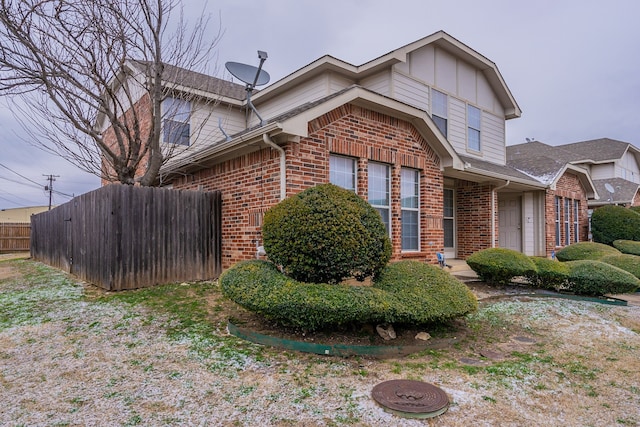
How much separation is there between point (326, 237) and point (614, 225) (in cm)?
1532

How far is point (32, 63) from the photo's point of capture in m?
7.30

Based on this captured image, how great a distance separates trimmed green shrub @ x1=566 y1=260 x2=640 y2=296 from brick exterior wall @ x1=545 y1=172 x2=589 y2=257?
6316 millimetres

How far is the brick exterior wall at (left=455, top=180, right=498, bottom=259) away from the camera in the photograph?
12070mm

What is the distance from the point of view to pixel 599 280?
7301 mm

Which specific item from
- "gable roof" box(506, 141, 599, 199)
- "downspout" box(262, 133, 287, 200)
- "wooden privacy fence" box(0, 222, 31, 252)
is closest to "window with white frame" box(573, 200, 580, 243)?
"gable roof" box(506, 141, 599, 199)

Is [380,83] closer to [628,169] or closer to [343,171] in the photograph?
[343,171]

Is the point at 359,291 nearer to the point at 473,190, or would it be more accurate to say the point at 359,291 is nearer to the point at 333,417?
the point at 333,417

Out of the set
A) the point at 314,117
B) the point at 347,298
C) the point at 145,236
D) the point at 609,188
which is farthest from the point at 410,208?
the point at 609,188

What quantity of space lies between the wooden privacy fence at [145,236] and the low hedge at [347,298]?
2852mm

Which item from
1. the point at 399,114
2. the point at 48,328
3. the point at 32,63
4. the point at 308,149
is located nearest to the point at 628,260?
the point at 399,114

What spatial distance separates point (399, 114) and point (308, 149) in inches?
109

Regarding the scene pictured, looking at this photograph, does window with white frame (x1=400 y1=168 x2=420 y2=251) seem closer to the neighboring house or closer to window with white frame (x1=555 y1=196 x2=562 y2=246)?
window with white frame (x1=555 y1=196 x2=562 y2=246)

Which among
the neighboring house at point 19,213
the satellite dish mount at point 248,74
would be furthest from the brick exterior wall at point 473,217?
the neighboring house at point 19,213

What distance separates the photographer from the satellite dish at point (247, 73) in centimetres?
828
